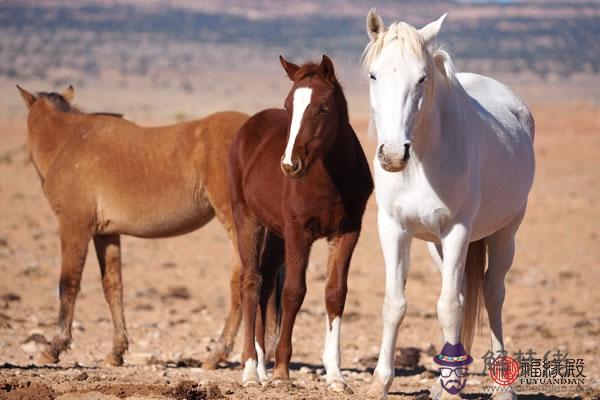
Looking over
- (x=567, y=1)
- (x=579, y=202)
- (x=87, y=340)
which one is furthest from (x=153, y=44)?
(x=87, y=340)

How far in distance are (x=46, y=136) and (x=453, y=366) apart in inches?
187

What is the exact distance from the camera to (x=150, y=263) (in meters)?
14.0

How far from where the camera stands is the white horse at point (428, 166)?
18.6ft

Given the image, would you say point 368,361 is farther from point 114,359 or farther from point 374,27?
point 374,27

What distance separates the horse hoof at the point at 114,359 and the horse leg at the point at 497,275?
10.0 ft

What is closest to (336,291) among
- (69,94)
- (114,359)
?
(114,359)

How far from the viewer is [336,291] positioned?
22.4 ft

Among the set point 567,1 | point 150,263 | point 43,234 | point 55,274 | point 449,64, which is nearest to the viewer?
point 449,64

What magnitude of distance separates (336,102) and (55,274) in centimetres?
704

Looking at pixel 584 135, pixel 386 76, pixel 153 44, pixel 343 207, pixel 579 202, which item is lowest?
pixel 343 207

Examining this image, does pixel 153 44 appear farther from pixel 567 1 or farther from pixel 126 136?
pixel 126 136

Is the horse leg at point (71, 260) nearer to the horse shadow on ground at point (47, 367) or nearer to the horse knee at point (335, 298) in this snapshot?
the horse shadow on ground at point (47, 367)

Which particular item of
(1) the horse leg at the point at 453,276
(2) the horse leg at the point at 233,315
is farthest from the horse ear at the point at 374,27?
(2) the horse leg at the point at 233,315

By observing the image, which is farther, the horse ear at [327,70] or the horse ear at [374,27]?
the horse ear at [327,70]
